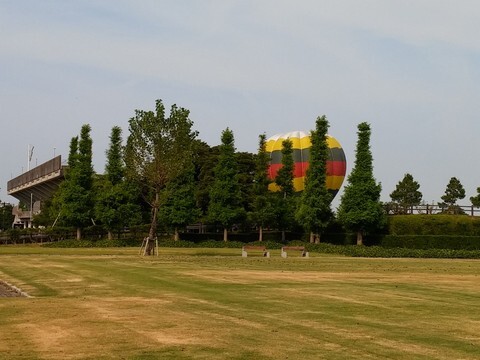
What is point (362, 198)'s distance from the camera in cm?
7494

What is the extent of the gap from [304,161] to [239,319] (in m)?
86.0

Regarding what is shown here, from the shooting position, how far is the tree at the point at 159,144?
5572 centimetres

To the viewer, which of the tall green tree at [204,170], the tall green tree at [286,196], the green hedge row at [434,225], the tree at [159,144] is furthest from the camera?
the tall green tree at [204,170]

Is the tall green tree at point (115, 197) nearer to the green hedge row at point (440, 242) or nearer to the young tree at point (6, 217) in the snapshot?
the green hedge row at point (440, 242)

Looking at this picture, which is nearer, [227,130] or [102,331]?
[102,331]

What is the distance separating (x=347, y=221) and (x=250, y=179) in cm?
3685

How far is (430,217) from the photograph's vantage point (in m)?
73.5

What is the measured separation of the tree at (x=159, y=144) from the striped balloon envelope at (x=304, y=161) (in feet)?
147

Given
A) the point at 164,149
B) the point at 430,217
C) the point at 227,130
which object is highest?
the point at 227,130

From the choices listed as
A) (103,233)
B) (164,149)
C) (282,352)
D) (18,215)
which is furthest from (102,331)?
(18,215)

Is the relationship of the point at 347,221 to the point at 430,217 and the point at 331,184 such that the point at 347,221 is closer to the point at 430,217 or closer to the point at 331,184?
the point at 430,217

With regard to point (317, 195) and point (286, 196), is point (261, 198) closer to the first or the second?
point (286, 196)

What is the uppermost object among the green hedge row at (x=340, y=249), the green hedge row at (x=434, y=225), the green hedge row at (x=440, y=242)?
the green hedge row at (x=434, y=225)

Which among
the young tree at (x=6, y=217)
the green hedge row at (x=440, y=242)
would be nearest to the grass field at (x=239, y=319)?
the green hedge row at (x=440, y=242)
